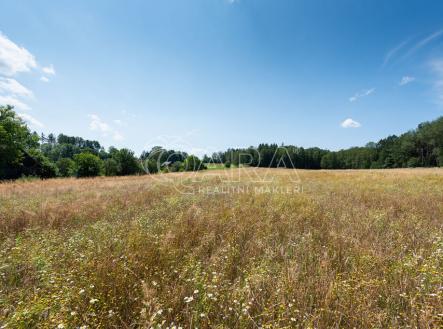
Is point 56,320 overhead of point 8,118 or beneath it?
beneath

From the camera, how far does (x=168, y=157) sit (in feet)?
66.1

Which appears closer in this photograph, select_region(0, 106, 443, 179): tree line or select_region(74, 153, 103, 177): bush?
select_region(0, 106, 443, 179): tree line

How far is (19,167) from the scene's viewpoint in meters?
36.0

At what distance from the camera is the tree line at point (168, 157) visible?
29188 mm

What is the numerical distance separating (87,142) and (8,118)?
122595mm

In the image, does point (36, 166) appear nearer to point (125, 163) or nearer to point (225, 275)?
point (125, 163)

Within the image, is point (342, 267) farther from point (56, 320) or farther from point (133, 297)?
point (56, 320)

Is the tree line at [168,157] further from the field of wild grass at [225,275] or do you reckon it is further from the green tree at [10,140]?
the field of wild grass at [225,275]

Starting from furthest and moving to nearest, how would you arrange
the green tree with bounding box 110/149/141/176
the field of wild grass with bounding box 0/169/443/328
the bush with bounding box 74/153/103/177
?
A: the green tree with bounding box 110/149/141/176
the bush with bounding box 74/153/103/177
the field of wild grass with bounding box 0/169/443/328

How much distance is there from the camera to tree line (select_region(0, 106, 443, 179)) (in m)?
29.2

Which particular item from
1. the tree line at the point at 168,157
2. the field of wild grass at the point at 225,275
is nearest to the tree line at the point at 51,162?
the tree line at the point at 168,157

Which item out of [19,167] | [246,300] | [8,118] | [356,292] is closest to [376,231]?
[356,292]

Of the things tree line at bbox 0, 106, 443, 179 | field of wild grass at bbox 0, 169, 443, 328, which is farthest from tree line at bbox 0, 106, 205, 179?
field of wild grass at bbox 0, 169, 443, 328

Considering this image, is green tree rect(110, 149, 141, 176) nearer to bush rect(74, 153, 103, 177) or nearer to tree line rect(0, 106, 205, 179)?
tree line rect(0, 106, 205, 179)
